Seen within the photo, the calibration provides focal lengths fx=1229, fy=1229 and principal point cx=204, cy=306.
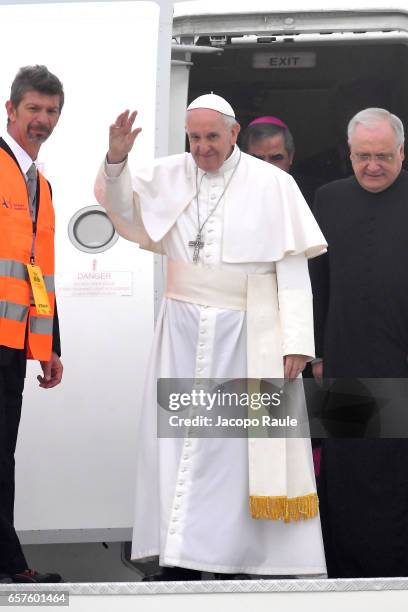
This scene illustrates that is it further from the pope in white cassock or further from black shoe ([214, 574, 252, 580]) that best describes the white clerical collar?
black shoe ([214, 574, 252, 580])

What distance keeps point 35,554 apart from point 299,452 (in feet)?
4.94

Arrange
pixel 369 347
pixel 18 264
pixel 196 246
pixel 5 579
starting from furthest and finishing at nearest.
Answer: pixel 369 347 < pixel 196 246 < pixel 18 264 < pixel 5 579

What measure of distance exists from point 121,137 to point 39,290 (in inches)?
25.6

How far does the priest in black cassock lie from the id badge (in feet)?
4.27

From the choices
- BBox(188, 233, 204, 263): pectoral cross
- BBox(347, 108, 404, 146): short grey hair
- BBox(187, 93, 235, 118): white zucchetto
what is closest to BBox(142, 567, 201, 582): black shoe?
BBox(188, 233, 204, 263): pectoral cross

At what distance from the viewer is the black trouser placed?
4.54 m

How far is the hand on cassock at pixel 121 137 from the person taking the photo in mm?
4430

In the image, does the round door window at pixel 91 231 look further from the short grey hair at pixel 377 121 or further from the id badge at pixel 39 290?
the short grey hair at pixel 377 121

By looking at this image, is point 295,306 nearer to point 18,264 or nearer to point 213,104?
point 213,104

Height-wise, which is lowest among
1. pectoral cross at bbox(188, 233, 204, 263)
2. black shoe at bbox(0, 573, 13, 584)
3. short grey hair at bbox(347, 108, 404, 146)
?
black shoe at bbox(0, 573, 13, 584)

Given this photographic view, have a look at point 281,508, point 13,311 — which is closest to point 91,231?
point 13,311

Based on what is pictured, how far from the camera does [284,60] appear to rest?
7609 millimetres

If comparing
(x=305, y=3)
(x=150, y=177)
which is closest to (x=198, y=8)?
(x=305, y=3)

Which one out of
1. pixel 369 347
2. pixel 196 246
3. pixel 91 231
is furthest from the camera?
pixel 91 231
